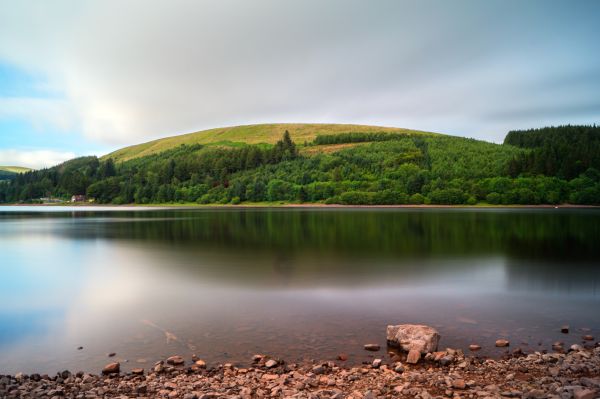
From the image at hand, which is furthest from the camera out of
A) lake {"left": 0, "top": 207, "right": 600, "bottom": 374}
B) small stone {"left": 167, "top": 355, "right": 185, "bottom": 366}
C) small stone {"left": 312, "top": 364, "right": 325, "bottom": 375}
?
lake {"left": 0, "top": 207, "right": 600, "bottom": 374}

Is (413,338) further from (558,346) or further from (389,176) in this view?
(389,176)

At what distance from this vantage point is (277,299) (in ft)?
66.4

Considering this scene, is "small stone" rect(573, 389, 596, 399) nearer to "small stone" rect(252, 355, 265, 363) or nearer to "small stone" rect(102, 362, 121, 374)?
"small stone" rect(252, 355, 265, 363)

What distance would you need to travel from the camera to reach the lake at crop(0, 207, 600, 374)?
46.1 feet

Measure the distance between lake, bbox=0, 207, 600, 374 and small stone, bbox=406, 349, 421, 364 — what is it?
1.15 metres

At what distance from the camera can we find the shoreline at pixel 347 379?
9914 mm

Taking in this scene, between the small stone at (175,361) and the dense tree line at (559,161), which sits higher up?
the dense tree line at (559,161)

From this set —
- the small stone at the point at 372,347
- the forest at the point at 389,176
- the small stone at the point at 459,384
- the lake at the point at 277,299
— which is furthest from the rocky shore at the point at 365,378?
the forest at the point at 389,176

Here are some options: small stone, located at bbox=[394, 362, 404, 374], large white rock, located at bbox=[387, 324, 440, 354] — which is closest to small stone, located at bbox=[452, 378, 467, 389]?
small stone, located at bbox=[394, 362, 404, 374]

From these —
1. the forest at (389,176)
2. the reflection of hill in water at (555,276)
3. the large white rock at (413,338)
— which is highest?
the forest at (389,176)

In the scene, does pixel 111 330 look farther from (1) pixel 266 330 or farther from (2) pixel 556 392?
(2) pixel 556 392

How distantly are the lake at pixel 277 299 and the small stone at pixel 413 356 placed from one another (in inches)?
45.2

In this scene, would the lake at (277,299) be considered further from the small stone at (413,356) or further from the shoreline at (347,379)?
the small stone at (413,356)

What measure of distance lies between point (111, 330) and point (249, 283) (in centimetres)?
910
